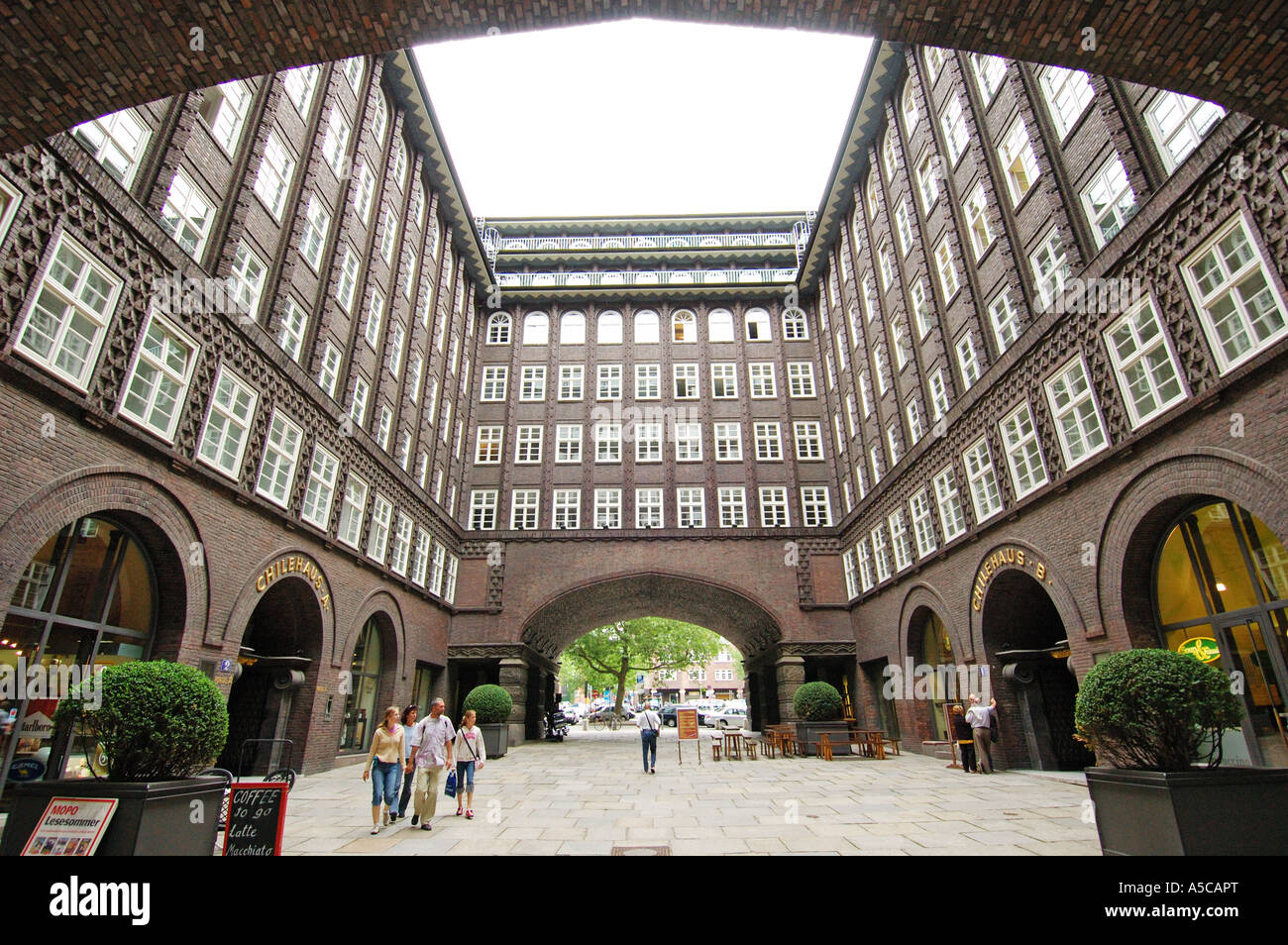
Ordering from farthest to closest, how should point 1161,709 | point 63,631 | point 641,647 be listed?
1. point 641,647
2. point 63,631
3. point 1161,709

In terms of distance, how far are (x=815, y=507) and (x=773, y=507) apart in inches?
80.7

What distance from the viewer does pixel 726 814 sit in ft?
36.3

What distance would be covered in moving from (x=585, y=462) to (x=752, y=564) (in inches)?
383

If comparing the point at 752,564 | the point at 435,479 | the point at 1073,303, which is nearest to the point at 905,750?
the point at 752,564

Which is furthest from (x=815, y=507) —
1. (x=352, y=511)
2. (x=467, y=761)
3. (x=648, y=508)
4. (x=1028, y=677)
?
(x=467, y=761)

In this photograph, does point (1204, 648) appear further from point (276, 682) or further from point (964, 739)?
point (276, 682)

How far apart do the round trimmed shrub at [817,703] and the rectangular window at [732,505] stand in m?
9.24

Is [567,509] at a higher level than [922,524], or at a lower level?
higher

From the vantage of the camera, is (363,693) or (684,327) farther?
(684,327)

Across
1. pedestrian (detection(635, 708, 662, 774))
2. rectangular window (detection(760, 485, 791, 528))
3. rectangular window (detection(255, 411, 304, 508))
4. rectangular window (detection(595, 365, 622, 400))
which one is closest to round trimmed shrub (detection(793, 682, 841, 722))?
pedestrian (detection(635, 708, 662, 774))

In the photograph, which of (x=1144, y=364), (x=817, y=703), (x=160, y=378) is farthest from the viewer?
(x=817, y=703)

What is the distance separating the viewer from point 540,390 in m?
34.5

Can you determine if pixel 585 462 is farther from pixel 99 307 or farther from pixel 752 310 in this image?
pixel 99 307

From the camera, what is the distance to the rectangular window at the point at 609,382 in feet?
112
